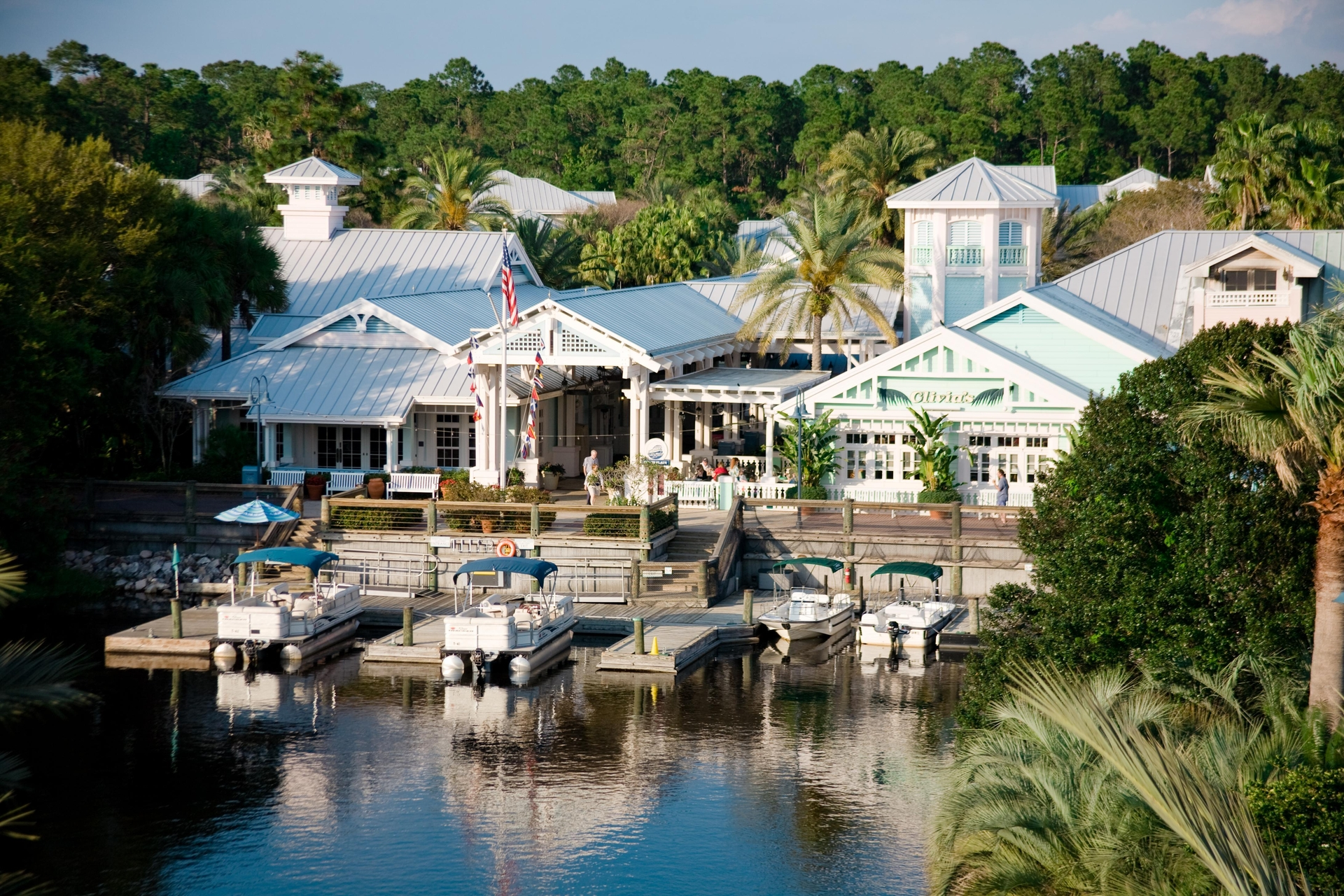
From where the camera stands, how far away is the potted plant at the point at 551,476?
150 feet

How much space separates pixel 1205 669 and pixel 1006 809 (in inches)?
205

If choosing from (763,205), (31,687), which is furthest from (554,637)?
(763,205)

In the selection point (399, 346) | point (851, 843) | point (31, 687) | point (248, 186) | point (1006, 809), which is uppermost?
point (248, 186)

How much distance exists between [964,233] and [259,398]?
2447 cm

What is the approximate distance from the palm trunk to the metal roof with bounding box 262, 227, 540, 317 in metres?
38.2

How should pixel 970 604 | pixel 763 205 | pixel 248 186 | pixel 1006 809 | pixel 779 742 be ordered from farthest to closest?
pixel 763 205 → pixel 248 186 → pixel 970 604 → pixel 779 742 → pixel 1006 809

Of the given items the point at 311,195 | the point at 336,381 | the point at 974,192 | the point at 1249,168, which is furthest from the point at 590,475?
the point at 1249,168

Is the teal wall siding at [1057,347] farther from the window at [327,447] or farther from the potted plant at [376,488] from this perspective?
the window at [327,447]

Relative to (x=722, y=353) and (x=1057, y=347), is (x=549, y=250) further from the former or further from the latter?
(x=1057, y=347)

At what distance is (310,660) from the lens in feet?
112

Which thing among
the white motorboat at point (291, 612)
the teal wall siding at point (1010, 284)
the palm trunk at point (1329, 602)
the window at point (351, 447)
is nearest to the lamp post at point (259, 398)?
the window at point (351, 447)

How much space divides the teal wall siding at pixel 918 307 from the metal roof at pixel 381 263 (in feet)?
46.5

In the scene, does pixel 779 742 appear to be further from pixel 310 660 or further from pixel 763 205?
pixel 763 205

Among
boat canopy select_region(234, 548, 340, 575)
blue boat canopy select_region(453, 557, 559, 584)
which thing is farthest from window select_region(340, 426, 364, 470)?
blue boat canopy select_region(453, 557, 559, 584)
